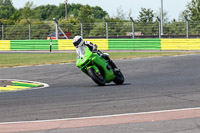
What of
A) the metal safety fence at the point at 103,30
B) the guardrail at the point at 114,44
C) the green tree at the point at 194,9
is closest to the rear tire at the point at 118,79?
the guardrail at the point at 114,44

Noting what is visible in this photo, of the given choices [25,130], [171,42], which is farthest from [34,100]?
[171,42]

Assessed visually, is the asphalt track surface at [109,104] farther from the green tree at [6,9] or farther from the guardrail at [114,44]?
the green tree at [6,9]

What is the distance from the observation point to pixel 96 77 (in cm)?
1212

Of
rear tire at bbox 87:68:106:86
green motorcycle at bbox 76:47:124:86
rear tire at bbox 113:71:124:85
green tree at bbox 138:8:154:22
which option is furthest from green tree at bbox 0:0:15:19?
rear tire at bbox 87:68:106:86

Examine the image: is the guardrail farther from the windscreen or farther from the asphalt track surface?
the windscreen

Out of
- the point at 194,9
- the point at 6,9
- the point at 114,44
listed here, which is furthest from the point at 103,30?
the point at 6,9

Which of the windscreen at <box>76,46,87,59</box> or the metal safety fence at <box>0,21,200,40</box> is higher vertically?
the metal safety fence at <box>0,21,200,40</box>

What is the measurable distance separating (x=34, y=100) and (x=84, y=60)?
2.69 m

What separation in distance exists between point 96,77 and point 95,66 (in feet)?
0.93

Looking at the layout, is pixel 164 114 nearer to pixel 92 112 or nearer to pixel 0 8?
pixel 92 112

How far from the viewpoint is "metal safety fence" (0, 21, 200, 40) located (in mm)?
33688

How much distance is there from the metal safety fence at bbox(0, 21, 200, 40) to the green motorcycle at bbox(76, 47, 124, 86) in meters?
21.2

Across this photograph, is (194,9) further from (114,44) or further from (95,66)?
(95,66)

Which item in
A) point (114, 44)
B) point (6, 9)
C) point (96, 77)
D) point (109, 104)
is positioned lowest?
point (109, 104)
